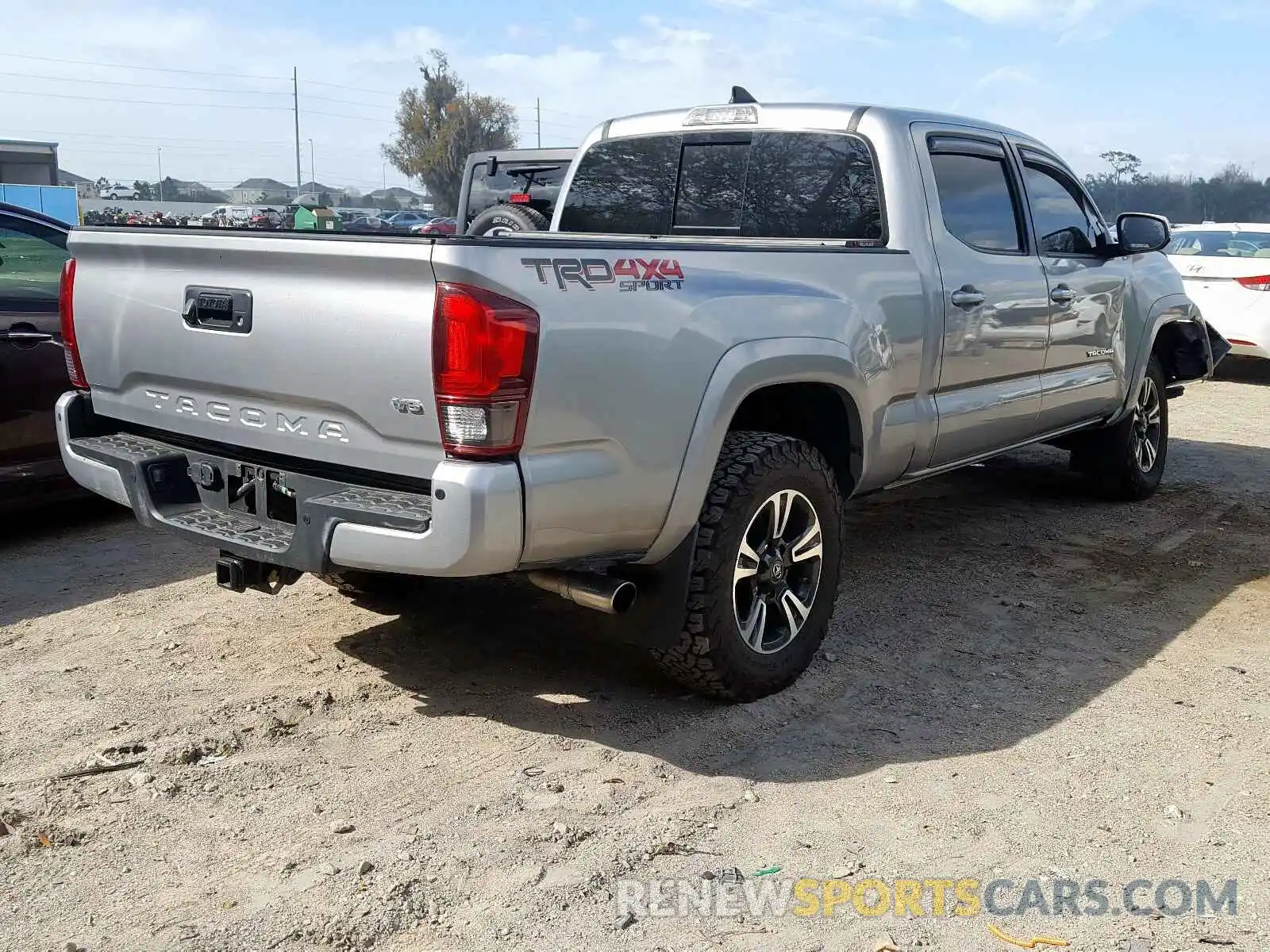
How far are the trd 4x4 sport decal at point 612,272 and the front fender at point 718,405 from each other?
1.02 feet

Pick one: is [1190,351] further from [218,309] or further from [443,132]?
[443,132]

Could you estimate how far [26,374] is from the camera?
557cm

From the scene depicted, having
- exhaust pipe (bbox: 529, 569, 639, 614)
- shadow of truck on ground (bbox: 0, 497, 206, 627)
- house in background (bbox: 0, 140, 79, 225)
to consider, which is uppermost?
house in background (bbox: 0, 140, 79, 225)

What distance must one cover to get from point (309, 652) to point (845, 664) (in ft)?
6.31

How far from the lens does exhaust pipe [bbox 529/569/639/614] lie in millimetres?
3314

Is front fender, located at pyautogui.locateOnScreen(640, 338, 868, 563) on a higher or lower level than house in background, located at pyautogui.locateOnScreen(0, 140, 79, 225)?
lower

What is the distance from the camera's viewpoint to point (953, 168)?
4.87m

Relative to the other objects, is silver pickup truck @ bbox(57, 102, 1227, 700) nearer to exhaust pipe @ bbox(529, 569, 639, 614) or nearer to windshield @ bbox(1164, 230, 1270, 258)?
exhaust pipe @ bbox(529, 569, 639, 614)

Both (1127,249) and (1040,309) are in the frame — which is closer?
(1040,309)

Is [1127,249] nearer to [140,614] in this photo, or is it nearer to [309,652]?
[309,652]

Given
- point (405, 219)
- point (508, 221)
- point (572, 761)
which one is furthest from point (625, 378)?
point (405, 219)

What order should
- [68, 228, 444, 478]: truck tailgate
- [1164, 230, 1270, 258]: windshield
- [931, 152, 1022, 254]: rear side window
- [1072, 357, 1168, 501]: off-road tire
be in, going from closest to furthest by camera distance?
[68, 228, 444, 478]: truck tailgate
[931, 152, 1022, 254]: rear side window
[1072, 357, 1168, 501]: off-road tire
[1164, 230, 1270, 258]: windshield

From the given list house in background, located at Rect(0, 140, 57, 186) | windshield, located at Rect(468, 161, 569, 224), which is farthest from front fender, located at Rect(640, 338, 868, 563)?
house in background, located at Rect(0, 140, 57, 186)

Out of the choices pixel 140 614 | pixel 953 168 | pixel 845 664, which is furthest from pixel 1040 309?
pixel 140 614
